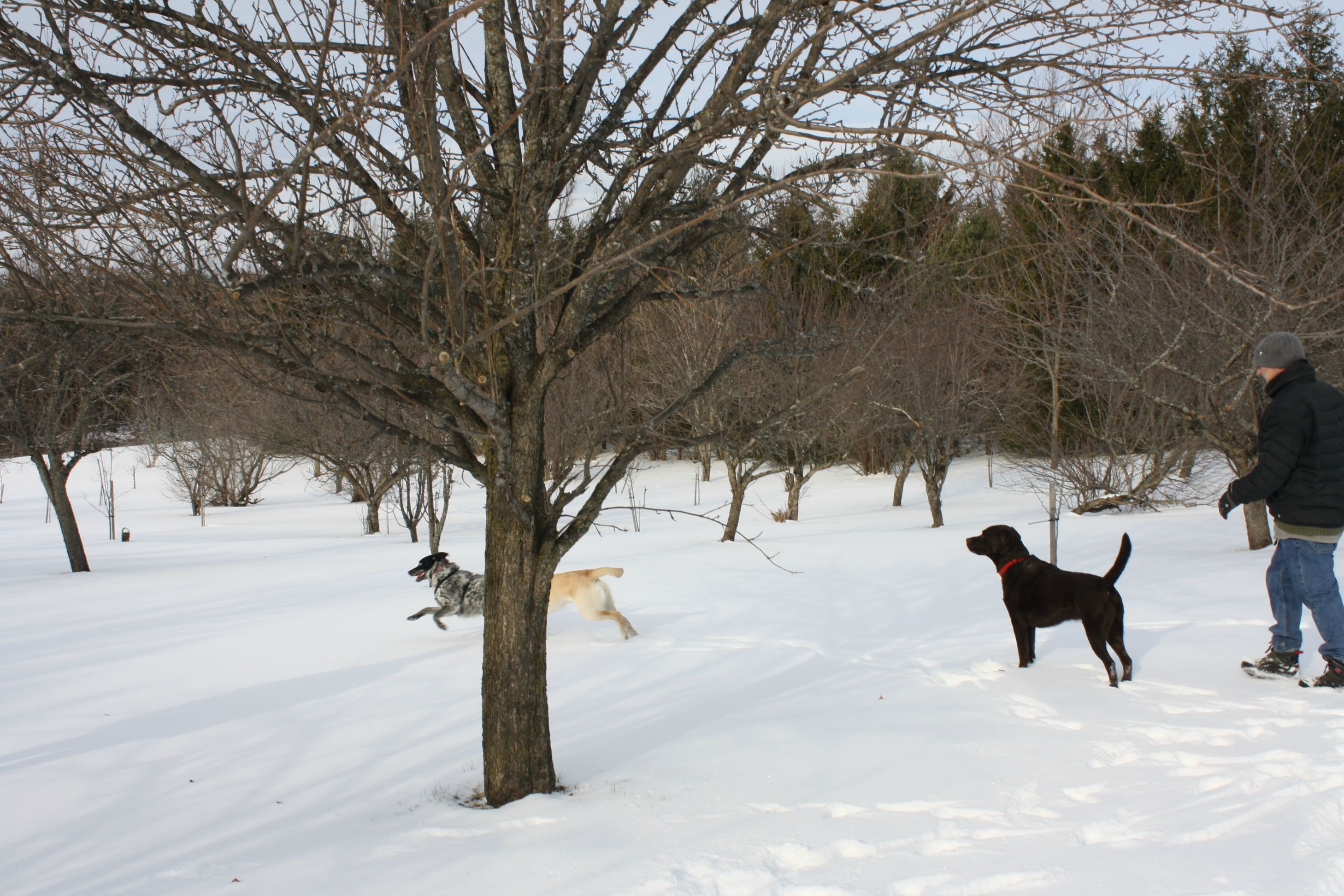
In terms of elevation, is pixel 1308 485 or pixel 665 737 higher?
pixel 1308 485

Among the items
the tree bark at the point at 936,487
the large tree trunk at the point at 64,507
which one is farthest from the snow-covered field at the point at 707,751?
the tree bark at the point at 936,487

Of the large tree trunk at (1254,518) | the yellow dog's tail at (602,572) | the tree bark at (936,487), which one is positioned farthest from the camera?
the tree bark at (936,487)

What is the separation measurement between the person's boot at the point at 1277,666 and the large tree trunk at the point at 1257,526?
198 inches

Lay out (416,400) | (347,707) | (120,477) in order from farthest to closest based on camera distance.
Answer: (120,477) < (347,707) < (416,400)

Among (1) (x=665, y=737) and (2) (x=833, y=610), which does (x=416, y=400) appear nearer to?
(1) (x=665, y=737)

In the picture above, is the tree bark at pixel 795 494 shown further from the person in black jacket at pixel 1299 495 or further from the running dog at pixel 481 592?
the person in black jacket at pixel 1299 495

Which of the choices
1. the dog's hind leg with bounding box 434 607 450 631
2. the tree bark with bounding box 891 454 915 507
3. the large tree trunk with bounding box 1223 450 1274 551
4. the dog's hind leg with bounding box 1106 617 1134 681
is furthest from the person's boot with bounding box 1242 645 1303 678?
the tree bark with bounding box 891 454 915 507

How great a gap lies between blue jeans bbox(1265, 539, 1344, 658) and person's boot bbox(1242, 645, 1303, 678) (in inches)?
1.0

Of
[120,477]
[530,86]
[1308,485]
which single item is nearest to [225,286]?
[530,86]

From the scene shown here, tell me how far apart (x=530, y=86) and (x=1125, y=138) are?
7.04 ft

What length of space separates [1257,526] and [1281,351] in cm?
547

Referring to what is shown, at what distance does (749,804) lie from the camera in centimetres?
353

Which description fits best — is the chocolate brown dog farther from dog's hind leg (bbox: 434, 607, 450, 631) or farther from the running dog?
dog's hind leg (bbox: 434, 607, 450, 631)

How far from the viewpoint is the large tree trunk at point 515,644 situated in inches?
150
